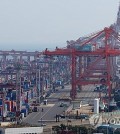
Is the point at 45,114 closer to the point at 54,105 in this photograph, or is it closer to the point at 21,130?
the point at 54,105

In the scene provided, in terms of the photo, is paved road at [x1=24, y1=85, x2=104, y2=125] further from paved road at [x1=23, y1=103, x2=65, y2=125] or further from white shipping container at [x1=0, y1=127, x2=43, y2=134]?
white shipping container at [x1=0, y1=127, x2=43, y2=134]

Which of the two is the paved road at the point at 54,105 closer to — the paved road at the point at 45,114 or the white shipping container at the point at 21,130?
the paved road at the point at 45,114

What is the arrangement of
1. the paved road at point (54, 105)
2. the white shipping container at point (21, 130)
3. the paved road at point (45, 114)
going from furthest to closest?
the paved road at point (54, 105), the paved road at point (45, 114), the white shipping container at point (21, 130)

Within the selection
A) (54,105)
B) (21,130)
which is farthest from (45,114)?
(21,130)

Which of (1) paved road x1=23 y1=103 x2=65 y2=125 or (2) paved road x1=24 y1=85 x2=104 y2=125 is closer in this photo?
(1) paved road x1=23 y1=103 x2=65 y2=125

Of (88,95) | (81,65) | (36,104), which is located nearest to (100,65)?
(81,65)

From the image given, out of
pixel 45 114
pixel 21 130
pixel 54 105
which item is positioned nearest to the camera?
pixel 21 130

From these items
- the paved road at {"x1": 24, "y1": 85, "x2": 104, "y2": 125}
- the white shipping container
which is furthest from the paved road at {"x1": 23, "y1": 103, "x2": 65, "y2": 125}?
the white shipping container

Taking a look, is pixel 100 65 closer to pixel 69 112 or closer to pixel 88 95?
pixel 88 95

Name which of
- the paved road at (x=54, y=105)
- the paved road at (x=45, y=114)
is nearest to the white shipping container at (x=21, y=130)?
the paved road at (x=45, y=114)

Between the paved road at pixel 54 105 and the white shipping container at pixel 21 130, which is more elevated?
the white shipping container at pixel 21 130

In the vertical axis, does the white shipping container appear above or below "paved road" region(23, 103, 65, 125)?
above
